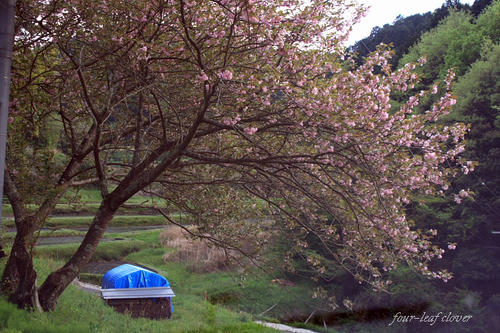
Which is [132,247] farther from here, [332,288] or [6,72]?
[6,72]

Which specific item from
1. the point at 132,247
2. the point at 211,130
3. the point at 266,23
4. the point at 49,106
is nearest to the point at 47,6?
the point at 49,106

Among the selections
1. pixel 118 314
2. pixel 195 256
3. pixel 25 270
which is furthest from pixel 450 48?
pixel 25 270

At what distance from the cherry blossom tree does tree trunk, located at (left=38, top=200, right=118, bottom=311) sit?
0.9 inches

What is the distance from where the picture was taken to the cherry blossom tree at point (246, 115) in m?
5.16

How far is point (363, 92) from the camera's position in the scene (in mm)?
5406

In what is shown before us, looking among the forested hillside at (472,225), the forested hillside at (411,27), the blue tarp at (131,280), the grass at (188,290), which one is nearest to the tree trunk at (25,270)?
the grass at (188,290)

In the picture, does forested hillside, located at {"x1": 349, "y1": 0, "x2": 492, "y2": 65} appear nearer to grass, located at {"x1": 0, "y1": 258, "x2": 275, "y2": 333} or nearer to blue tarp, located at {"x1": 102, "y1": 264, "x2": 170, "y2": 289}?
blue tarp, located at {"x1": 102, "y1": 264, "x2": 170, "y2": 289}

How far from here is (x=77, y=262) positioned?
6.79m

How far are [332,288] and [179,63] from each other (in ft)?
57.2

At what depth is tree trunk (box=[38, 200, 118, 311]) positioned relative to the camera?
6.80m

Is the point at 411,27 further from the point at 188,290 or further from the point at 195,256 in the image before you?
the point at 188,290

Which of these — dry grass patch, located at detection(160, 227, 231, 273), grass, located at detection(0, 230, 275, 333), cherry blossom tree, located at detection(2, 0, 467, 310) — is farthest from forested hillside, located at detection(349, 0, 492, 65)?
cherry blossom tree, located at detection(2, 0, 467, 310)

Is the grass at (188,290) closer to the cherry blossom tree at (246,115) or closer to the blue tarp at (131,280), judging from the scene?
the blue tarp at (131,280)

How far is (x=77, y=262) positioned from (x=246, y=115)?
11.8ft
